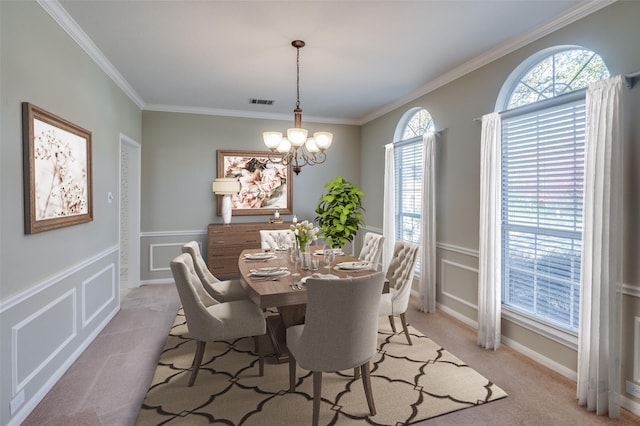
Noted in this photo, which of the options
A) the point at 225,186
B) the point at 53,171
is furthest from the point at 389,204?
the point at 53,171

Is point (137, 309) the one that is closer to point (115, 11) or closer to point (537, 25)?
point (115, 11)

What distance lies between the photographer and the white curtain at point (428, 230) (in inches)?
161

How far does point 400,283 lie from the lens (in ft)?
10.5

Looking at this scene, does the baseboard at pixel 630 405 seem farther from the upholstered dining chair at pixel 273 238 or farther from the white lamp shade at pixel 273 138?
the upholstered dining chair at pixel 273 238

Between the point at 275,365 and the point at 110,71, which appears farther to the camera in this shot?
the point at 110,71

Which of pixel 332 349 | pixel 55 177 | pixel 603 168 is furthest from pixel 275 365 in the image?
pixel 603 168

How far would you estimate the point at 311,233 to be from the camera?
3.11 meters

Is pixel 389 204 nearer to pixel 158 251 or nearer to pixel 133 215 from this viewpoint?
pixel 158 251

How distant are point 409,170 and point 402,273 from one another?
218cm

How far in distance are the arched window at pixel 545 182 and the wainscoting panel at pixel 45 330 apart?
12.6ft

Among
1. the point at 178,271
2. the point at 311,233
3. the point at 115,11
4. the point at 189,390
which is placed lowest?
the point at 189,390

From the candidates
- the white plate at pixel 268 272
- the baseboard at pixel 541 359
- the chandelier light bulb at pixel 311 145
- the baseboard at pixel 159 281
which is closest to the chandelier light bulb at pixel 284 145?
the chandelier light bulb at pixel 311 145

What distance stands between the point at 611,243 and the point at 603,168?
504mm

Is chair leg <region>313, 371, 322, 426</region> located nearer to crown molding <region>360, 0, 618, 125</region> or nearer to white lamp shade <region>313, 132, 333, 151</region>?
white lamp shade <region>313, 132, 333, 151</region>
